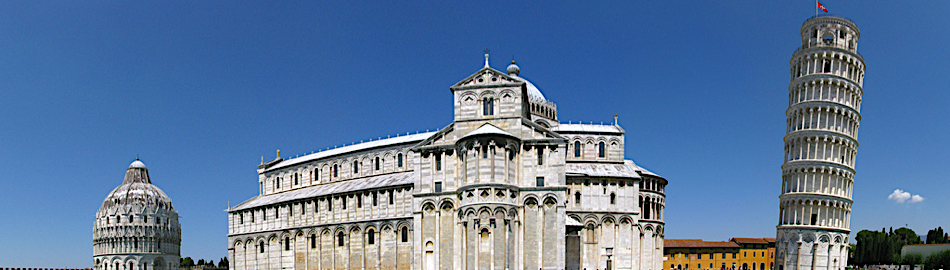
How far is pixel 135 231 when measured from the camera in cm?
10688

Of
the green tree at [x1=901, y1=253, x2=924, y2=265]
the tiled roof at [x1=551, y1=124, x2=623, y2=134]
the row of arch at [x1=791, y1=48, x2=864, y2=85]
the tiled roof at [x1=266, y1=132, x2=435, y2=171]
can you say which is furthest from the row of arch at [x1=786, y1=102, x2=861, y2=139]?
the tiled roof at [x1=266, y1=132, x2=435, y2=171]

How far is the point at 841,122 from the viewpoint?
7081 centimetres

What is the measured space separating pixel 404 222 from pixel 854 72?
46.4 metres

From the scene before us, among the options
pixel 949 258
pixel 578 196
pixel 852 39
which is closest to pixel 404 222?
pixel 578 196

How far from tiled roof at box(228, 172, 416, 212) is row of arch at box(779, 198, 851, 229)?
118 ft

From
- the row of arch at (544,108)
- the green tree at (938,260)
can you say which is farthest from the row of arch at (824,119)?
the row of arch at (544,108)

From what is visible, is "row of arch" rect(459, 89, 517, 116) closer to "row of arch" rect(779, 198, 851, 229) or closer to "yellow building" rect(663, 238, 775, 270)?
"row of arch" rect(779, 198, 851, 229)

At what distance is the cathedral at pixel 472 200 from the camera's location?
49.0 meters

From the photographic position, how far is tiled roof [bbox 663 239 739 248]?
10150 cm

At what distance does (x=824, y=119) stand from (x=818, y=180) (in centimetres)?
593

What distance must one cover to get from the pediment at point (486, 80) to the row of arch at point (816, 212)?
34232 millimetres

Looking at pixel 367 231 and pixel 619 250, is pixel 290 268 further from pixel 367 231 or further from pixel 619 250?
pixel 619 250

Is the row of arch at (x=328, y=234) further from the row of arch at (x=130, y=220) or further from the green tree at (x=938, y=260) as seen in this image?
the green tree at (x=938, y=260)

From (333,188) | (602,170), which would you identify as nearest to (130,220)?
(333,188)
